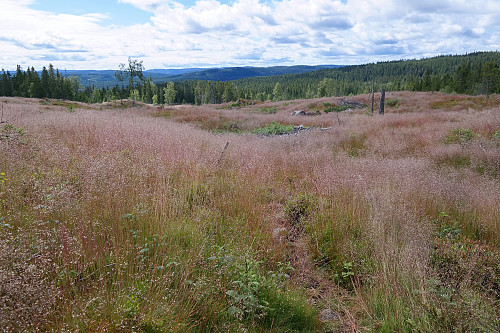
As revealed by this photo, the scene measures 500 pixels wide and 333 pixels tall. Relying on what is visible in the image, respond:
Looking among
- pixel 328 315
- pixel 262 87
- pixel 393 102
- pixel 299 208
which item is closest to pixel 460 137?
pixel 299 208

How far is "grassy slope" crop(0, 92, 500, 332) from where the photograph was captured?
6.78 ft

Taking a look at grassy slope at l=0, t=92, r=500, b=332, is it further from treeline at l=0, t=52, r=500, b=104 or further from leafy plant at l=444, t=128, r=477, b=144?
treeline at l=0, t=52, r=500, b=104

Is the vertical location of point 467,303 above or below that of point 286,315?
above

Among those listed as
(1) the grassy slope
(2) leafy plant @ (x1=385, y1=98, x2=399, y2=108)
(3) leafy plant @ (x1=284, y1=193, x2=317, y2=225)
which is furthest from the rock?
(2) leafy plant @ (x1=385, y1=98, x2=399, y2=108)

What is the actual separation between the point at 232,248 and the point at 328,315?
4.13ft

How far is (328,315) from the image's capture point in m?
2.99

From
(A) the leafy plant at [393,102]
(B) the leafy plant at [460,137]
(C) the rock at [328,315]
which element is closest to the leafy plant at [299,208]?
(C) the rock at [328,315]

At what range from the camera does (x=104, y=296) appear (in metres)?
2.01

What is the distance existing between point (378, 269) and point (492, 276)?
116cm

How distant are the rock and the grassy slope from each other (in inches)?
0.9

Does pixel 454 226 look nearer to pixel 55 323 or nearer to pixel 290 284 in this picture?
pixel 290 284

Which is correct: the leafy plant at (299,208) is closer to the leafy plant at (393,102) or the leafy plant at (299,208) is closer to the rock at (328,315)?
the rock at (328,315)

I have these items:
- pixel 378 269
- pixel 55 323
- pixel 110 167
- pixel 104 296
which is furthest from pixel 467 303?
pixel 110 167

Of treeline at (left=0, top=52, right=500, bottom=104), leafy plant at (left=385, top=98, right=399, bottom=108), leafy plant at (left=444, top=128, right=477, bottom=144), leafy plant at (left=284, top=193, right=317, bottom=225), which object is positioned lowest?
leafy plant at (left=284, top=193, right=317, bottom=225)
